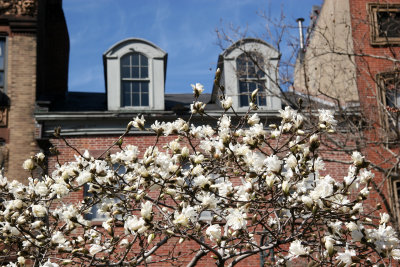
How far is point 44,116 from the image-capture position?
439 inches

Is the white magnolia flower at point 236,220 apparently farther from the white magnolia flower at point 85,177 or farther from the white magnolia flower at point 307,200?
the white magnolia flower at point 85,177

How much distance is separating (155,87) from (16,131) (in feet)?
12.2

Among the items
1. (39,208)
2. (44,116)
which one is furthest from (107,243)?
(44,116)

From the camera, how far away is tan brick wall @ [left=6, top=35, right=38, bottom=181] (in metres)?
10.9

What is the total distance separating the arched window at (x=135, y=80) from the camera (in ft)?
40.0

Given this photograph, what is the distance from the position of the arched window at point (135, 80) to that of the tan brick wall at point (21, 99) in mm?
2347

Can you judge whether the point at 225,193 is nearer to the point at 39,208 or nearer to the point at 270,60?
the point at 39,208

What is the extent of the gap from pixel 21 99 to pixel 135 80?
9.75ft

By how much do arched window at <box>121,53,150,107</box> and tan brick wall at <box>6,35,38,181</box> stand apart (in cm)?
235

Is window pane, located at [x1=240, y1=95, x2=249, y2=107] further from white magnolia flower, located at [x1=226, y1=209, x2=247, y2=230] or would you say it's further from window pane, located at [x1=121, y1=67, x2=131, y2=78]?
white magnolia flower, located at [x1=226, y1=209, x2=247, y2=230]

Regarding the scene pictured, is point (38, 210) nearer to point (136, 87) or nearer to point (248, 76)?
point (136, 87)

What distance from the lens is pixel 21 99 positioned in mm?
11508

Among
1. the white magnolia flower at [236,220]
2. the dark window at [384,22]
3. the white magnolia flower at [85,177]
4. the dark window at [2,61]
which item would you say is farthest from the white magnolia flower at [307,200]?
the dark window at [384,22]

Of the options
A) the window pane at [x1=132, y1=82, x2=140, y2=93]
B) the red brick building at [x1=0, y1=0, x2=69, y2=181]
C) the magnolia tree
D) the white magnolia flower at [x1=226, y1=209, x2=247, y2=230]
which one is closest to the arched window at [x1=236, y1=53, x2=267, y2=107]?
the window pane at [x1=132, y1=82, x2=140, y2=93]
